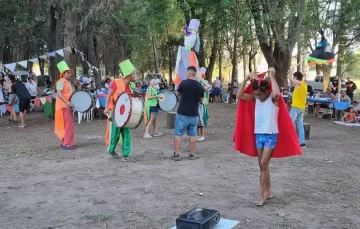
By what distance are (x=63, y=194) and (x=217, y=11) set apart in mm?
17745

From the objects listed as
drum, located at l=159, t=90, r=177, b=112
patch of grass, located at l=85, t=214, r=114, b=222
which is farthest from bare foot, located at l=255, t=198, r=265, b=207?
drum, located at l=159, t=90, r=177, b=112

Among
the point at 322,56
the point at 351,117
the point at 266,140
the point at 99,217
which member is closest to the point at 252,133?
the point at 266,140

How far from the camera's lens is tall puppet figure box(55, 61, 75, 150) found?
9.32 m

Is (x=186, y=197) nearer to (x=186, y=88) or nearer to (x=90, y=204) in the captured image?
(x=90, y=204)

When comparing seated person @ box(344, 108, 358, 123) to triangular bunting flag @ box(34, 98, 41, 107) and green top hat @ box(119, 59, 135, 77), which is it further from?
Answer: triangular bunting flag @ box(34, 98, 41, 107)

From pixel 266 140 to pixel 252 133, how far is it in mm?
256

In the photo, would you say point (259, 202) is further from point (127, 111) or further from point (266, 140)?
point (127, 111)

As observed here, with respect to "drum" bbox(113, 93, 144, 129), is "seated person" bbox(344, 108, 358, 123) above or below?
below

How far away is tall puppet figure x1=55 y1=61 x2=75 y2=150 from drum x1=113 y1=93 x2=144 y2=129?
1950 millimetres

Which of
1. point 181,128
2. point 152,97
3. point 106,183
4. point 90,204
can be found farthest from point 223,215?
point 152,97

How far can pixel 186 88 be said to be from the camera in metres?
7.89

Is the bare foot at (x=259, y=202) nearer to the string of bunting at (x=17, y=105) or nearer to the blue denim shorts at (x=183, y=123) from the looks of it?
the blue denim shorts at (x=183, y=123)

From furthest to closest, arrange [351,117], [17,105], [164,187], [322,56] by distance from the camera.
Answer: [17,105], [351,117], [322,56], [164,187]

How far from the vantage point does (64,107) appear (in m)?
9.44
